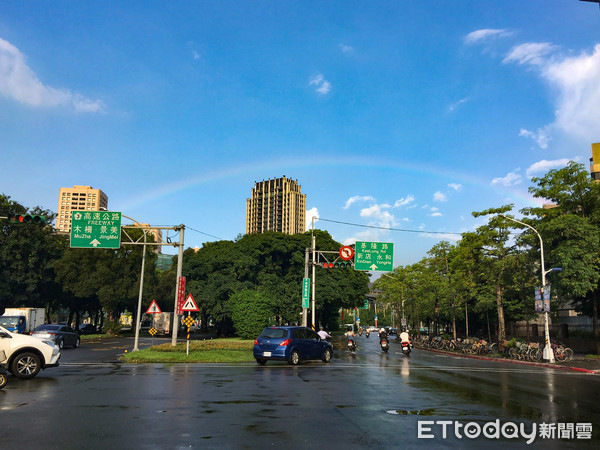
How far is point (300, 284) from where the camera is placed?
54.0m

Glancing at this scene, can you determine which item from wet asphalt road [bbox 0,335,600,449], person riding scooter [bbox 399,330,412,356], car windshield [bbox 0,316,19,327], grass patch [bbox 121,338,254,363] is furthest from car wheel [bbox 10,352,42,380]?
car windshield [bbox 0,316,19,327]

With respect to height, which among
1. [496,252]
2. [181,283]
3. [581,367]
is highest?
[496,252]

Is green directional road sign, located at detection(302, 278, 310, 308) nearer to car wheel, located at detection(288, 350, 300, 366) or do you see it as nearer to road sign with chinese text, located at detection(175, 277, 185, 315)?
road sign with chinese text, located at detection(175, 277, 185, 315)

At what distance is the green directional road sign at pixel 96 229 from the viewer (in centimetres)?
2909

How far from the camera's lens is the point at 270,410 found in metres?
9.83

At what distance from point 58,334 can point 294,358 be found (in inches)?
752

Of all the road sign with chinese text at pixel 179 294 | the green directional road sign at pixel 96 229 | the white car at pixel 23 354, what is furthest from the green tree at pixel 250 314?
the white car at pixel 23 354

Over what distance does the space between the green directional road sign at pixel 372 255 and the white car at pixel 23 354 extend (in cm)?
2528

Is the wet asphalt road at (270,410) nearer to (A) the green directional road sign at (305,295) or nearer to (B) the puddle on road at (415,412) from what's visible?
(B) the puddle on road at (415,412)

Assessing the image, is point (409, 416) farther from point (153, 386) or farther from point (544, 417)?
point (153, 386)

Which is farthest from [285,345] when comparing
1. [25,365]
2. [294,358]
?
[25,365]

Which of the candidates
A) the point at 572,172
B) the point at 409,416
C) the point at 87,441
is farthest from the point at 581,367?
the point at 87,441

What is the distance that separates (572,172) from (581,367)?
539 inches

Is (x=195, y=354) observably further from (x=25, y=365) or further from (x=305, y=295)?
(x=305, y=295)
